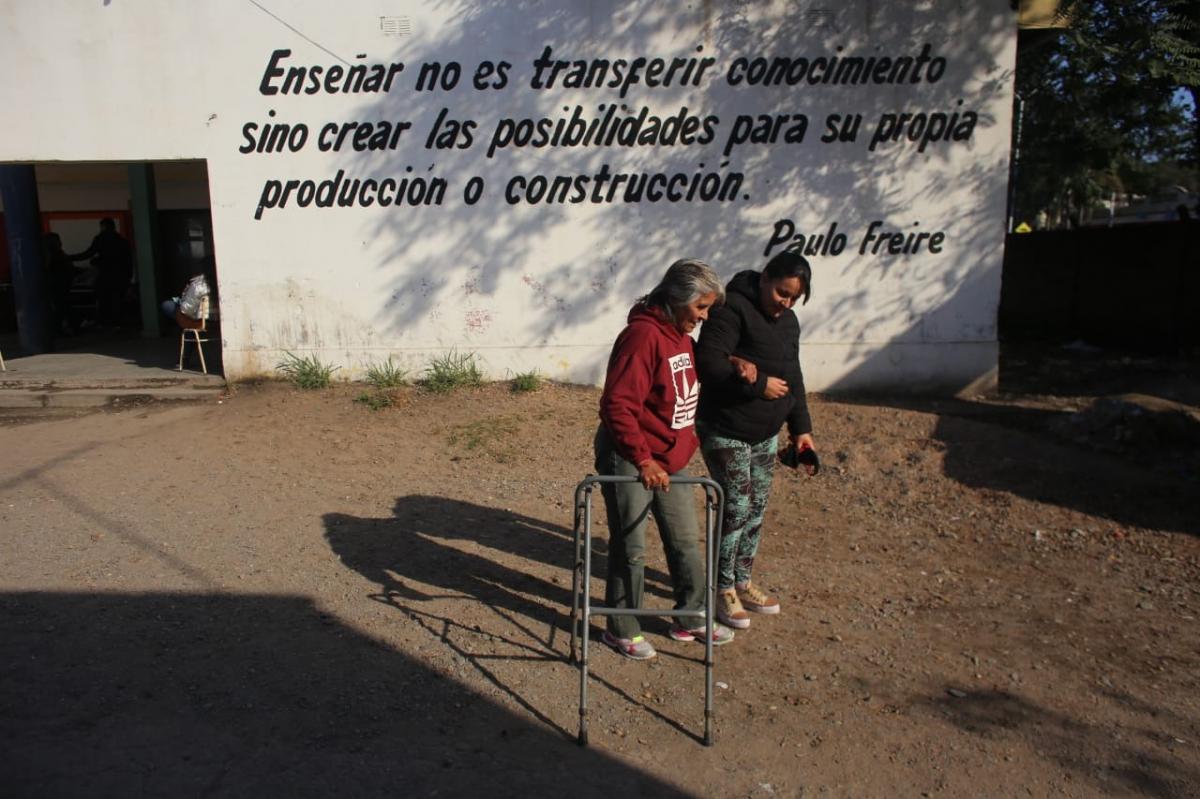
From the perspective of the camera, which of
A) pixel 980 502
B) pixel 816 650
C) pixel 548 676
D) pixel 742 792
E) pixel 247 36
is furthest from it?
pixel 247 36

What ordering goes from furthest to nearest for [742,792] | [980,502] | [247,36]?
1. [247,36]
2. [980,502]
3. [742,792]

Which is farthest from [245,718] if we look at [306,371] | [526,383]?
[306,371]

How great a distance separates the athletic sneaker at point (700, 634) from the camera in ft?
14.2

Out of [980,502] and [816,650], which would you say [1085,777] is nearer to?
[816,650]

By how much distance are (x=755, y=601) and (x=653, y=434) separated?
4.52 feet

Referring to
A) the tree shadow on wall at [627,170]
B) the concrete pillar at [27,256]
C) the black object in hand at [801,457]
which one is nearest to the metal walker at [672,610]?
the black object in hand at [801,457]

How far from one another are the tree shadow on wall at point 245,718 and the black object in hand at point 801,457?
1.88 meters

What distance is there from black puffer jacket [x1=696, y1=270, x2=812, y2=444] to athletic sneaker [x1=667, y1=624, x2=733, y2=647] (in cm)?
95

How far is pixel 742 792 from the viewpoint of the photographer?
324cm

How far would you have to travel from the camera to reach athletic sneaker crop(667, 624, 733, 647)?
4316 millimetres

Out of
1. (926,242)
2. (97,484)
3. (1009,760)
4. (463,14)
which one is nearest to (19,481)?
(97,484)

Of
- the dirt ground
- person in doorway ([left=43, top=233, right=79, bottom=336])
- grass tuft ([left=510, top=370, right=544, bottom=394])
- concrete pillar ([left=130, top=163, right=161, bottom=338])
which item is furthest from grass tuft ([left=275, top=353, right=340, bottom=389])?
person in doorway ([left=43, top=233, right=79, bottom=336])

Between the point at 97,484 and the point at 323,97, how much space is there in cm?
455

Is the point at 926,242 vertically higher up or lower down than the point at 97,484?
higher up
